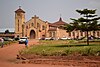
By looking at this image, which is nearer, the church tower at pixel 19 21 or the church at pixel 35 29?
the church at pixel 35 29

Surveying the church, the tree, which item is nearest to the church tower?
the church

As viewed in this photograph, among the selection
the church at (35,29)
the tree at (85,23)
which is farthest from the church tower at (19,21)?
the tree at (85,23)

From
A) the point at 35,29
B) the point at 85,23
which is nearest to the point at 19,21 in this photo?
the point at 35,29

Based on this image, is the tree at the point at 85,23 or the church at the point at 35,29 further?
the church at the point at 35,29

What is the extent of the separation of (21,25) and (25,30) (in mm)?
3879

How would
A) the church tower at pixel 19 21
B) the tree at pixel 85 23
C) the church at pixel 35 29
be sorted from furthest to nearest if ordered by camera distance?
the church tower at pixel 19 21 → the church at pixel 35 29 → the tree at pixel 85 23

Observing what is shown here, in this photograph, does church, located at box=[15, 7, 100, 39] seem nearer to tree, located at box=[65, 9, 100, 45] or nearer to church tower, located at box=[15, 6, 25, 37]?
church tower, located at box=[15, 6, 25, 37]

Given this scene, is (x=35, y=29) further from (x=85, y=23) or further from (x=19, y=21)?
(x=85, y=23)

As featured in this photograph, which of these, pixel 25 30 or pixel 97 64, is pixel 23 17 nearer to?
pixel 25 30

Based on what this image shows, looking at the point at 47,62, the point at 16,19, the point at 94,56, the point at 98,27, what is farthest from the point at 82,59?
the point at 16,19

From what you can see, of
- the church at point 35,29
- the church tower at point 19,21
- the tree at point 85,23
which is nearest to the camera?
the tree at point 85,23

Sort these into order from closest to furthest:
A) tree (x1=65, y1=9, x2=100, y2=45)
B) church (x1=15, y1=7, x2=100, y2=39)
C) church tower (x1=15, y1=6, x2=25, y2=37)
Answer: tree (x1=65, y1=9, x2=100, y2=45) < church (x1=15, y1=7, x2=100, y2=39) < church tower (x1=15, y1=6, x2=25, y2=37)

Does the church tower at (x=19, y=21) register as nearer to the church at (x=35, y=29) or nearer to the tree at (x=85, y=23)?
the church at (x=35, y=29)

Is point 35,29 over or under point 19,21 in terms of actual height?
under
